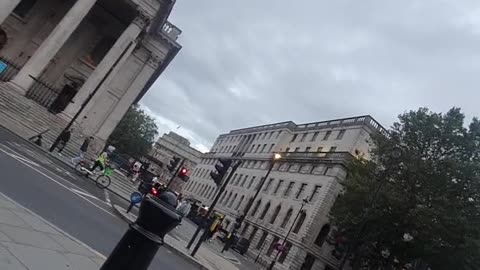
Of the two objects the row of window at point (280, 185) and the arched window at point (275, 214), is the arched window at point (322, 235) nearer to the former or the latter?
the row of window at point (280, 185)

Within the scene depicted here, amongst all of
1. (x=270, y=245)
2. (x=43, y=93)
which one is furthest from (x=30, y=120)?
(x=270, y=245)

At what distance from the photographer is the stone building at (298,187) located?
4381 cm

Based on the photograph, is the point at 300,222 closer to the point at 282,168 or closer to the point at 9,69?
the point at 282,168

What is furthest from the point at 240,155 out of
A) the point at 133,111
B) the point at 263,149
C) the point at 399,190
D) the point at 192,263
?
the point at 192,263

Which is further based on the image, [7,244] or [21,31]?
[21,31]

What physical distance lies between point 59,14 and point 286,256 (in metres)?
31.4

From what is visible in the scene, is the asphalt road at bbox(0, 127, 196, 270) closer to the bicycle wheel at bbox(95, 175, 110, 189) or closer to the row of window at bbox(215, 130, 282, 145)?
the bicycle wheel at bbox(95, 175, 110, 189)

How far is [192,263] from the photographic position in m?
13.1

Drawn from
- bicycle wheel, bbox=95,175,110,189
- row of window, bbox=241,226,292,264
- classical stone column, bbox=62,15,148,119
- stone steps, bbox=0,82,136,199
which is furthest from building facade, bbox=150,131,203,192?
bicycle wheel, bbox=95,175,110,189

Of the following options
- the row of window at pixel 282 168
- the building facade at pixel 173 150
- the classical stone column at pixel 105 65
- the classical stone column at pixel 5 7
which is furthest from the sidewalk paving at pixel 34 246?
the building facade at pixel 173 150

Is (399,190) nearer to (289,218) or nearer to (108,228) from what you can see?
(289,218)

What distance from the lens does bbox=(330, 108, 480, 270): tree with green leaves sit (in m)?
28.0

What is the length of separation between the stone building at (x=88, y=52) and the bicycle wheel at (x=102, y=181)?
7384mm

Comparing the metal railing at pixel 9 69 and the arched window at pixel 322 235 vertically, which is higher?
the arched window at pixel 322 235
